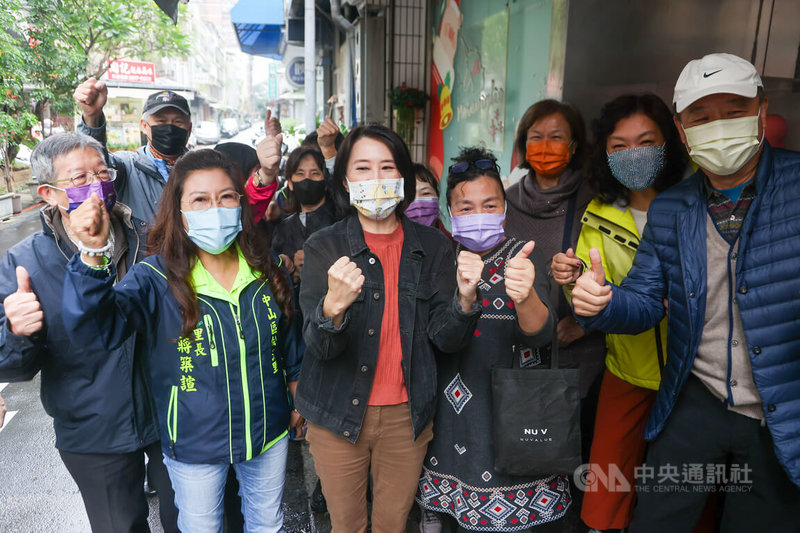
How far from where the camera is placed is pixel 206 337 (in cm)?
197

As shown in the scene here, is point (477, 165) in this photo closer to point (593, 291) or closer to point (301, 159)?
point (593, 291)

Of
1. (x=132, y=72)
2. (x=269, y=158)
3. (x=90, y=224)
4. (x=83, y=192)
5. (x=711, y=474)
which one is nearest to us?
(x=90, y=224)

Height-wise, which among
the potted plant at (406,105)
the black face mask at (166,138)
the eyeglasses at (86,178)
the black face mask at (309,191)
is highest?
the potted plant at (406,105)

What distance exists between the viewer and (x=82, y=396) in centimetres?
201

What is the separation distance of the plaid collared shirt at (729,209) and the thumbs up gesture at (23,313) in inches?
90.7

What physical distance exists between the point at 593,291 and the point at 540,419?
0.52 meters

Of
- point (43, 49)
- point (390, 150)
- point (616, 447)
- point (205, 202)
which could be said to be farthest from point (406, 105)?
point (43, 49)

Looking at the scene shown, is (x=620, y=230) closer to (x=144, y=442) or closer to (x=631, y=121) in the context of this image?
(x=631, y=121)

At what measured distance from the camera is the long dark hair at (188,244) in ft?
6.42

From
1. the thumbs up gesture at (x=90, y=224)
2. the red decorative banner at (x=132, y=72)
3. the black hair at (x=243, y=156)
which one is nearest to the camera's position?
the thumbs up gesture at (x=90, y=224)

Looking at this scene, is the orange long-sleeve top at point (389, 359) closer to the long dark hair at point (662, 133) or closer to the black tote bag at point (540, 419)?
the black tote bag at point (540, 419)

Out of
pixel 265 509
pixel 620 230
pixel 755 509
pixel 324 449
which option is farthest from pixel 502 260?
pixel 265 509

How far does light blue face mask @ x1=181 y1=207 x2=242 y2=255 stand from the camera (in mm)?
2000

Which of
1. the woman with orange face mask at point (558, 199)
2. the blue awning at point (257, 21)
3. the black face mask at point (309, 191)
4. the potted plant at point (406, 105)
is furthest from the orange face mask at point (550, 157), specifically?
the blue awning at point (257, 21)
